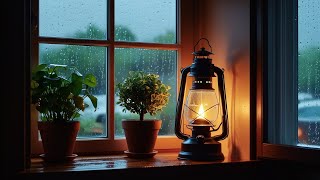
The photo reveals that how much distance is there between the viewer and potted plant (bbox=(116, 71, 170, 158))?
89.9 inches

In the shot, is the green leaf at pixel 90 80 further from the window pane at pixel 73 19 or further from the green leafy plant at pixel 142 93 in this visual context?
the window pane at pixel 73 19

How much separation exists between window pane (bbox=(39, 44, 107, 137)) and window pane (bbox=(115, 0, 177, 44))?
14cm

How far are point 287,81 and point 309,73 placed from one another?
108 millimetres

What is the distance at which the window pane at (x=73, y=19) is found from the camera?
2363 millimetres

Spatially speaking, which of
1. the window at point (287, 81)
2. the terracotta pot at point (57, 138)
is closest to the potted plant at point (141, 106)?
the terracotta pot at point (57, 138)

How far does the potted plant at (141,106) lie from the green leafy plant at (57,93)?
0.16 m

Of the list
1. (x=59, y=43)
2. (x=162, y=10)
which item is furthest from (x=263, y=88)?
(x=59, y=43)

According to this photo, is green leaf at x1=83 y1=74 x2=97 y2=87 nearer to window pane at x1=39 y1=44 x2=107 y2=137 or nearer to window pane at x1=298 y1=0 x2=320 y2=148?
window pane at x1=39 y1=44 x2=107 y2=137

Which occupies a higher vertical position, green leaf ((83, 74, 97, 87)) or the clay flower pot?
green leaf ((83, 74, 97, 87))

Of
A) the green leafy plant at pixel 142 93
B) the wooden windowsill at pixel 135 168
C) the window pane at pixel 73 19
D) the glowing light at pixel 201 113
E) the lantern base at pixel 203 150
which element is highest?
the window pane at pixel 73 19

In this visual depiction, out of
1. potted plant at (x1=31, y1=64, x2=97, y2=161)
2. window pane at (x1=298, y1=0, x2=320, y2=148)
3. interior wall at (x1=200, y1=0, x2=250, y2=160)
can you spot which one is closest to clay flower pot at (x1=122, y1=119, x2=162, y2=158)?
potted plant at (x1=31, y1=64, x2=97, y2=161)

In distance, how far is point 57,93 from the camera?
214 cm

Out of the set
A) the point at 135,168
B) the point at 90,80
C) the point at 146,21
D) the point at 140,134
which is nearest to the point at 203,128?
the point at 140,134

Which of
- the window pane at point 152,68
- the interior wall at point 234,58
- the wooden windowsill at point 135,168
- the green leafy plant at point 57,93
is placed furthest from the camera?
the window pane at point 152,68
